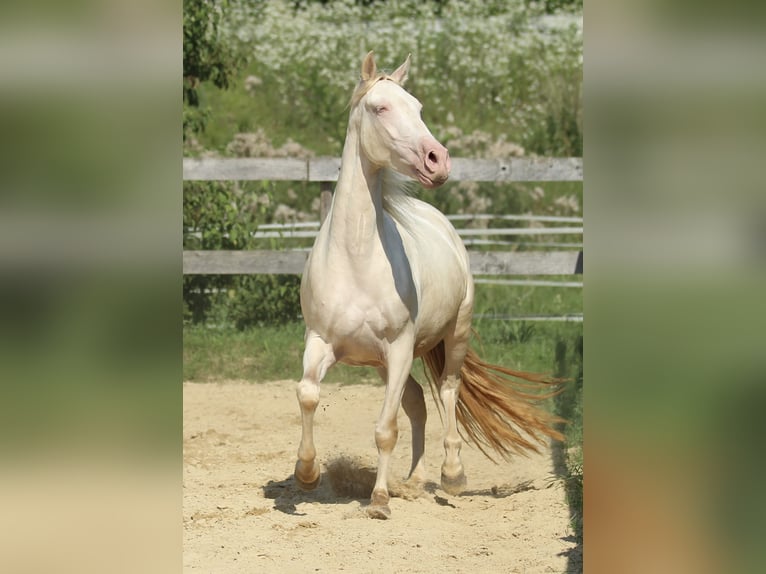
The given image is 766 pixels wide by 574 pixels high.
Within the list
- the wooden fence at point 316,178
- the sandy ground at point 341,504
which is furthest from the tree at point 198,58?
the sandy ground at point 341,504

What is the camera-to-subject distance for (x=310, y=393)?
491 cm

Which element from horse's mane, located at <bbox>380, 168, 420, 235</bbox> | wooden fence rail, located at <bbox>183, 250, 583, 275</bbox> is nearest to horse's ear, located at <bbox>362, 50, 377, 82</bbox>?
horse's mane, located at <bbox>380, 168, 420, 235</bbox>

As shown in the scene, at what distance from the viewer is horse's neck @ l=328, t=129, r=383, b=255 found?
5.02 meters

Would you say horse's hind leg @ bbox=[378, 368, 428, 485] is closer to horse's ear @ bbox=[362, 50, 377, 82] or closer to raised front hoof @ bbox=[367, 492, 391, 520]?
raised front hoof @ bbox=[367, 492, 391, 520]

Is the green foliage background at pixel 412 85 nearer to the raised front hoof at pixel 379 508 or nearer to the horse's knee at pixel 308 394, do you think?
the horse's knee at pixel 308 394

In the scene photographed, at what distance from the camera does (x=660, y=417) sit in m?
1.56

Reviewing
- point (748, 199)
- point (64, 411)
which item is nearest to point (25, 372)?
point (64, 411)

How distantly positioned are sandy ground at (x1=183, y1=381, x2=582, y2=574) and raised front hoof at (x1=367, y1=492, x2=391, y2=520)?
0.14ft

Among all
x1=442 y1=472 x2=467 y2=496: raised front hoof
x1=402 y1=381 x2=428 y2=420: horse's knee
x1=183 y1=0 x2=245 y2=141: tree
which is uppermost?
x1=183 y1=0 x2=245 y2=141: tree

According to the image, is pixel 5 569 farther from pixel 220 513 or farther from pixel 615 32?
pixel 220 513

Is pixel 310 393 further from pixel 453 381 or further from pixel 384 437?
pixel 453 381

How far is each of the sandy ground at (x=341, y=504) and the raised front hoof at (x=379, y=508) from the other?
0.14 feet

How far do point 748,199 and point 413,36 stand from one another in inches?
559

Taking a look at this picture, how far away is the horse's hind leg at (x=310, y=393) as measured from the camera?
4.92 meters
